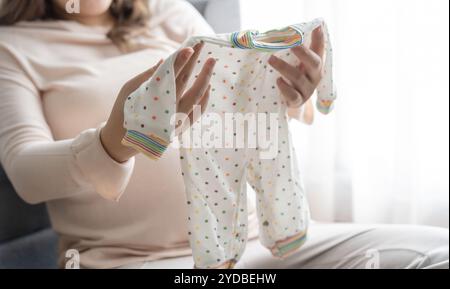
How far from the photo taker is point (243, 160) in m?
0.63

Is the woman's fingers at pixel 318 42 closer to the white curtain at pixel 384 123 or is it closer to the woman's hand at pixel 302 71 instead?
the woman's hand at pixel 302 71

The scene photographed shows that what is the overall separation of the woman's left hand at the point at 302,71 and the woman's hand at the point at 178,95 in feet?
0.32

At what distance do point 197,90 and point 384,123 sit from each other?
577 mm

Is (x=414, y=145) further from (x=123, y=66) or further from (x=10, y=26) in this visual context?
(x=10, y=26)

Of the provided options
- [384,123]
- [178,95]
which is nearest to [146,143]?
[178,95]

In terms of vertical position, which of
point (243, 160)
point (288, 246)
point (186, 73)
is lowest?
point (288, 246)

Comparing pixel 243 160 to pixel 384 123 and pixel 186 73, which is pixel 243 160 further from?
pixel 384 123

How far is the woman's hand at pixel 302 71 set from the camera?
2.00 ft

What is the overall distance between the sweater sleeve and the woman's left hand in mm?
199

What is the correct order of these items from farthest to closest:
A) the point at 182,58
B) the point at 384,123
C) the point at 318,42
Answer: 1. the point at 384,123
2. the point at 318,42
3. the point at 182,58

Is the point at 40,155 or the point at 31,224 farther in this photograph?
the point at 31,224

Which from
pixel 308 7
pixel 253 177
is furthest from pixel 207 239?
pixel 308 7

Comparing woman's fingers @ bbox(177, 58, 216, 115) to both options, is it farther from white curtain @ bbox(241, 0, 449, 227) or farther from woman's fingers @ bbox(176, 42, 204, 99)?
white curtain @ bbox(241, 0, 449, 227)

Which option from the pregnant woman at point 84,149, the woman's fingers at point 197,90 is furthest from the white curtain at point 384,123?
the woman's fingers at point 197,90
